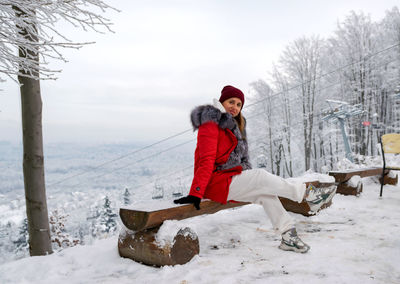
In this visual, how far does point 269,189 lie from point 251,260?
0.66 m

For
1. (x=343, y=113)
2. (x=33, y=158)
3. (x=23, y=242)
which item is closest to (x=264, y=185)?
(x=33, y=158)

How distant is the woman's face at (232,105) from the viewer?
10.7ft

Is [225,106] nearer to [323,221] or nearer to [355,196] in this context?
[323,221]

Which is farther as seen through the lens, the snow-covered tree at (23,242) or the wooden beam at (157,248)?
the snow-covered tree at (23,242)

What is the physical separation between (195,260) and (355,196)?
3.85 m

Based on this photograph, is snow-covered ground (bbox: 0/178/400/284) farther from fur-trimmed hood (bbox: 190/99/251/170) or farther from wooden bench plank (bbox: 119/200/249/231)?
fur-trimmed hood (bbox: 190/99/251/170)

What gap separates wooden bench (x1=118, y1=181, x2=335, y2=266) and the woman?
164 mm

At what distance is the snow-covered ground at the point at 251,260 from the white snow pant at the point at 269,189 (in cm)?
29

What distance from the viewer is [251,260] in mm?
2701

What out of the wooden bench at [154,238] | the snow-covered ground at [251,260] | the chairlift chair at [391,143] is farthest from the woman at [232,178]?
the chairlift chair at [391,143]

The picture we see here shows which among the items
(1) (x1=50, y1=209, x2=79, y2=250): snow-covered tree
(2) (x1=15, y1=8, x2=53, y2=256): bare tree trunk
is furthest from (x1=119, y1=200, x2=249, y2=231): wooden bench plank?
(1) (x1=50, y1=209, x2=79, y2=250): snow-covered tree

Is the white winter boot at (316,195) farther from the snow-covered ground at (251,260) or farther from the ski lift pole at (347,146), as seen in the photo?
the ski lift pole at (347,146)

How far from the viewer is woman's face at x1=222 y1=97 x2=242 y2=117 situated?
325 centimetres

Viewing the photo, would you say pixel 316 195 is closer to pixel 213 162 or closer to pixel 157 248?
pixel 213 162
